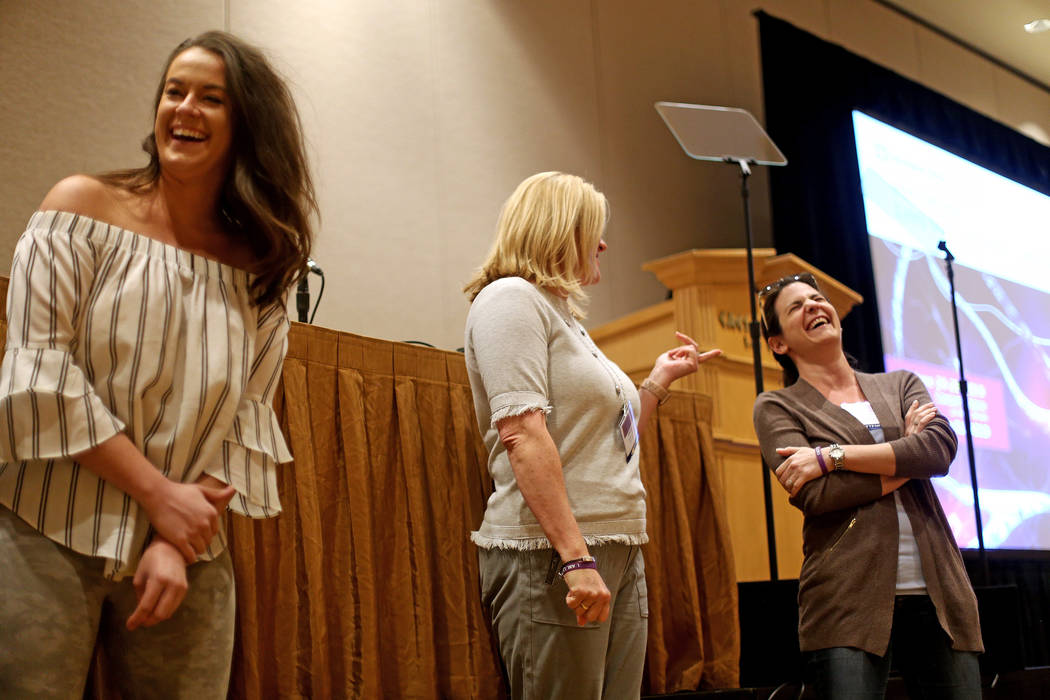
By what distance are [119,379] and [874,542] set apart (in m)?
1.37

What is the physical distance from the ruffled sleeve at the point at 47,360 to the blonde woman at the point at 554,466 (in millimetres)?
648

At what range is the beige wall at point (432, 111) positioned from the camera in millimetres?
3551

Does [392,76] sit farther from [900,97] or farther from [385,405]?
[900,97]

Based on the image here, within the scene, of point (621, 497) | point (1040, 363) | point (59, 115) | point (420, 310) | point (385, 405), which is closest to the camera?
point (621, 497)

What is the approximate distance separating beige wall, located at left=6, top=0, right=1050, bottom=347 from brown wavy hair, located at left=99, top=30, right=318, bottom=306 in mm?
2567

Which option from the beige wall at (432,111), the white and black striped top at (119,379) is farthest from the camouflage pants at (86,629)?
the beige wall at (432,111)

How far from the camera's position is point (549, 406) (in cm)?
152

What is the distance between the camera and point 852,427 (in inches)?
Result: 76.3

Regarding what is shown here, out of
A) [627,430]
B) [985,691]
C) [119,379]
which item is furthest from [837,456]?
[985,691]

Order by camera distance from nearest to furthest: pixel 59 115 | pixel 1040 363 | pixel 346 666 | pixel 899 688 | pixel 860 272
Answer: pixel 346 666 < pixel 899 688 < pixel 59 115 < pixel 860 272 < pixel 1040 363

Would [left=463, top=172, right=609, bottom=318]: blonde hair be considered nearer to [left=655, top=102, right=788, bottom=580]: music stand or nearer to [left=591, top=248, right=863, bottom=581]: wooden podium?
[left=655, top=102, right=788, bottom=580]: music stand

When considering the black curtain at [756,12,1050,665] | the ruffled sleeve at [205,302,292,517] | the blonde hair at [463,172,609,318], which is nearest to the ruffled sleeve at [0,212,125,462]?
the ruffled sleeve at [205,302,292,517]

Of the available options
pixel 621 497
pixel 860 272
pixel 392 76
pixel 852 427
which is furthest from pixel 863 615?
pixel 860 272

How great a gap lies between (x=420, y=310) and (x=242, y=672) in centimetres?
277
